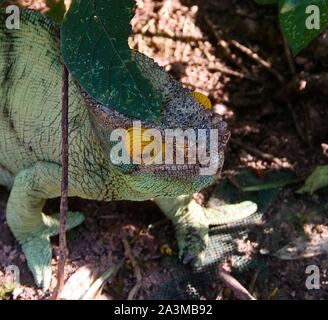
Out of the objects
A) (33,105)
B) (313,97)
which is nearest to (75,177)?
(33,105)

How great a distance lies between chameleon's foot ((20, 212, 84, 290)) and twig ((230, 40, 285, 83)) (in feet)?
3.12

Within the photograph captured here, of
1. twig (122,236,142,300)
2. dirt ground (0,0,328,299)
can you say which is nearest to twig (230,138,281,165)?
dirt ground (0,0,328,299)

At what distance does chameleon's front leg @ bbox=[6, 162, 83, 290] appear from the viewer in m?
1.93

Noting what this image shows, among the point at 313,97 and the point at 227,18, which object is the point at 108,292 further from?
the point at 227,18

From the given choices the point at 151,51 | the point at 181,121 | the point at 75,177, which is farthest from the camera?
the point at 151,51

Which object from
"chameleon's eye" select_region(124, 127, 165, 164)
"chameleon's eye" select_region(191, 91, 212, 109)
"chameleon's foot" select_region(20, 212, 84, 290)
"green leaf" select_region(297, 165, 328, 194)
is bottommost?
"chameleon's foot" select_region(20, 212, 84, 290)

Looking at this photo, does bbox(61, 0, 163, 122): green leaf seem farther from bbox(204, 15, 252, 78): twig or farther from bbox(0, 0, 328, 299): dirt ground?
bbox(204, 15, 252, 78): twig

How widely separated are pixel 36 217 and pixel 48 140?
334mm

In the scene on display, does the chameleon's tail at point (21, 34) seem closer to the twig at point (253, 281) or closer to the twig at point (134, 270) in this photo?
the twig at point (134, 270)

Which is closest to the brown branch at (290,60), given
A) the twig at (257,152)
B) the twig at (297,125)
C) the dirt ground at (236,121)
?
the dirt ground at (236,121)

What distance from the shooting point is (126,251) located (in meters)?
2.16

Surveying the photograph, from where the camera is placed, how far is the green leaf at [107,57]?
4.31 ft

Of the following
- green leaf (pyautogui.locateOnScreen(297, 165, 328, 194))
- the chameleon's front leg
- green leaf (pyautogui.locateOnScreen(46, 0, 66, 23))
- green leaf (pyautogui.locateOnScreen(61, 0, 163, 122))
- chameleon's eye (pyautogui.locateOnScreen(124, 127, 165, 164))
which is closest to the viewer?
green leaf (pyautogui.locateOnScreen(61, 0, 163, 122))

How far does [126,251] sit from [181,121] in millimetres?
791
